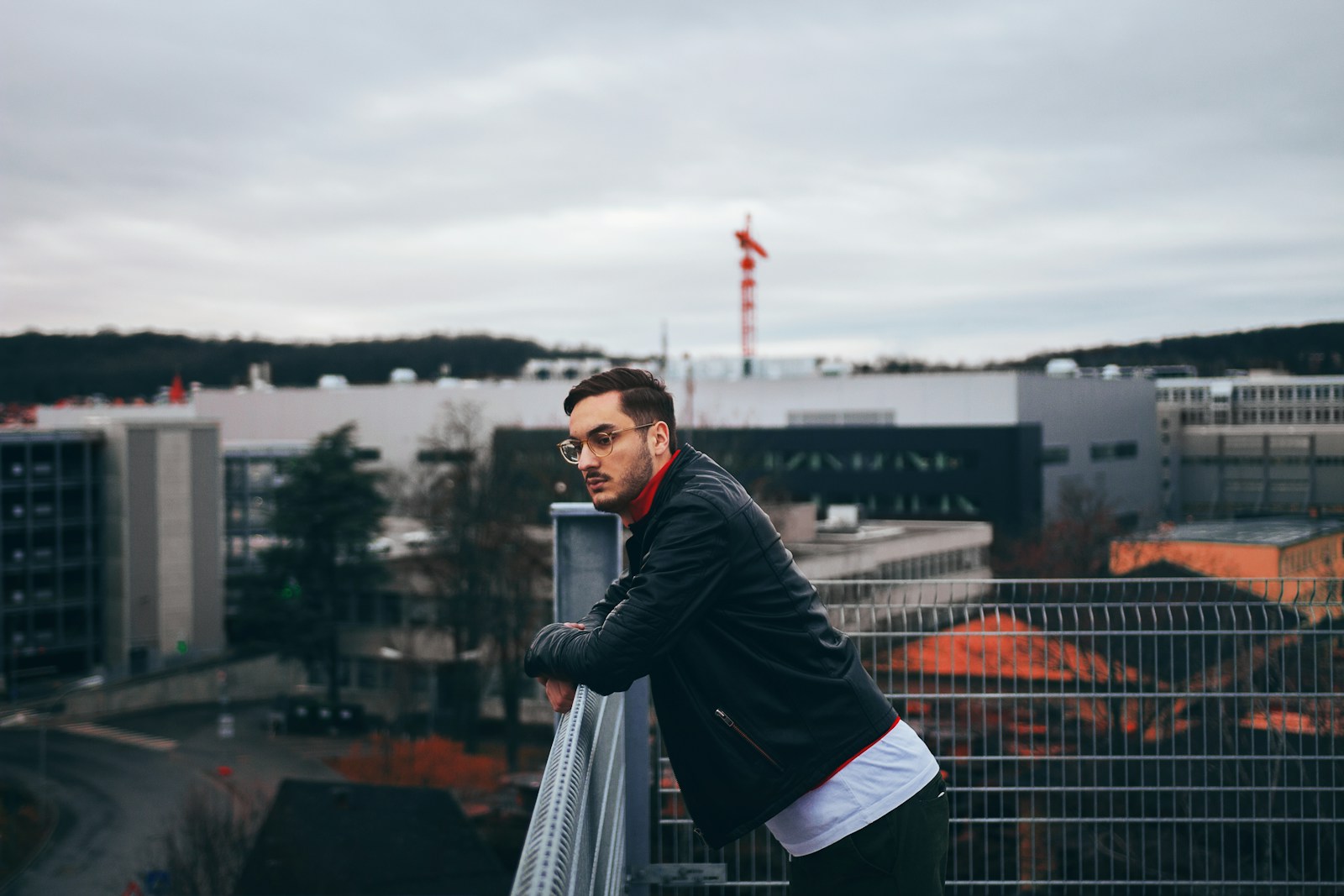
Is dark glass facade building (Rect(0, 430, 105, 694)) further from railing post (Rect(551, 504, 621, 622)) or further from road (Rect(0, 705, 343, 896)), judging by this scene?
railing post (Rect(551, 504, 621, 622))

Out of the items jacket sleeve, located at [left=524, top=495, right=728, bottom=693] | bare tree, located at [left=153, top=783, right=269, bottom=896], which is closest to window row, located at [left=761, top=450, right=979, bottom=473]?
bare tree, located at [left=153, top=783, right=269, bottom=896]

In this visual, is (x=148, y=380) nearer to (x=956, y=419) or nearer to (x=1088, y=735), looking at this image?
(x=956, y=419)

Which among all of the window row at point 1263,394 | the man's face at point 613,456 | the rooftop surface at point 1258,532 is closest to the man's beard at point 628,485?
the man's face at point 613,456

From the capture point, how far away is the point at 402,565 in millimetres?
38750

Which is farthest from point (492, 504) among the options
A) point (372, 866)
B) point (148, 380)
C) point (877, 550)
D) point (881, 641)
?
point (148, 380)

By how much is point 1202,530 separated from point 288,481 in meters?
Result: 30.1

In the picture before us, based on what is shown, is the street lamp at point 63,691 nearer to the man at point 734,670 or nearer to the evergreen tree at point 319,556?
the evergreen tree at point 319,556

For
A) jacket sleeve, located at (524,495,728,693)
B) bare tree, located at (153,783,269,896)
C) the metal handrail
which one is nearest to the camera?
the metal handrail

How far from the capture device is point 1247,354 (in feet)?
205

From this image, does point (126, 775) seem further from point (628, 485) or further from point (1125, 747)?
point (628, 485)

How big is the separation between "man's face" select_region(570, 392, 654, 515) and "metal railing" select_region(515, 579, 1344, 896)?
6.85 ft

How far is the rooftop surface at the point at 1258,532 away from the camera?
22.3 m

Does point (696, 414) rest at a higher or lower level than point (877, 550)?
higher

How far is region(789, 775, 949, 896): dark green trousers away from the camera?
7.46 feet
